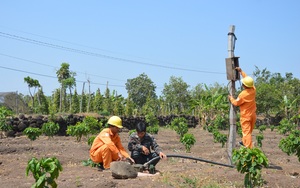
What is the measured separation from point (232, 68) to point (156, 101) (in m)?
29.9

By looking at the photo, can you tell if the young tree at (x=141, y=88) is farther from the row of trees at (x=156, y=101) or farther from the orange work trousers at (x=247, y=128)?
the orange work trousers at (x=247, y=128)

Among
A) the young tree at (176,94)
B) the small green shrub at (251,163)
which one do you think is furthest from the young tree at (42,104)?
the small green shrub at (251,163)

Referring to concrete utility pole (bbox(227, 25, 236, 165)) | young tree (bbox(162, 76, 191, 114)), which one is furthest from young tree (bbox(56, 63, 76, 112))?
concrete utility pole (bbox(227, 25, 236, 165))

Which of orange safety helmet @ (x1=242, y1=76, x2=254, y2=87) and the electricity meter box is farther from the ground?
the electricity meter box

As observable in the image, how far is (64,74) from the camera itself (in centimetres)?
2972

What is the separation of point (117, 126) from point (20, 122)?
13360 millimetres

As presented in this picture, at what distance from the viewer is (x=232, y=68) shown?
9.37 metres

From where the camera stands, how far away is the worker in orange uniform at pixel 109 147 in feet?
27.0

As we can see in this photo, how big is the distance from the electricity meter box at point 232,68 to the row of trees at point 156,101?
1575cm

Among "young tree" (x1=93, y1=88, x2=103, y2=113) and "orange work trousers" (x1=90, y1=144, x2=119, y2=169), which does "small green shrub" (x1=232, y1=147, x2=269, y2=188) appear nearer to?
"orange work trousers" (x1=90, y1=144, x2=119, y2=169)

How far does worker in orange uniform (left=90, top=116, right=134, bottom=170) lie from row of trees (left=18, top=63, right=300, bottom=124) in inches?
613

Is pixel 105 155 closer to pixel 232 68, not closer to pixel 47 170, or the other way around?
pixel 47 170

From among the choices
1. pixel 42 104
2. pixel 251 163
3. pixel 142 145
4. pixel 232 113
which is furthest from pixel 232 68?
pixel 42 104

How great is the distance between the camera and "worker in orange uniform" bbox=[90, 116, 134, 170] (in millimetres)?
8215
